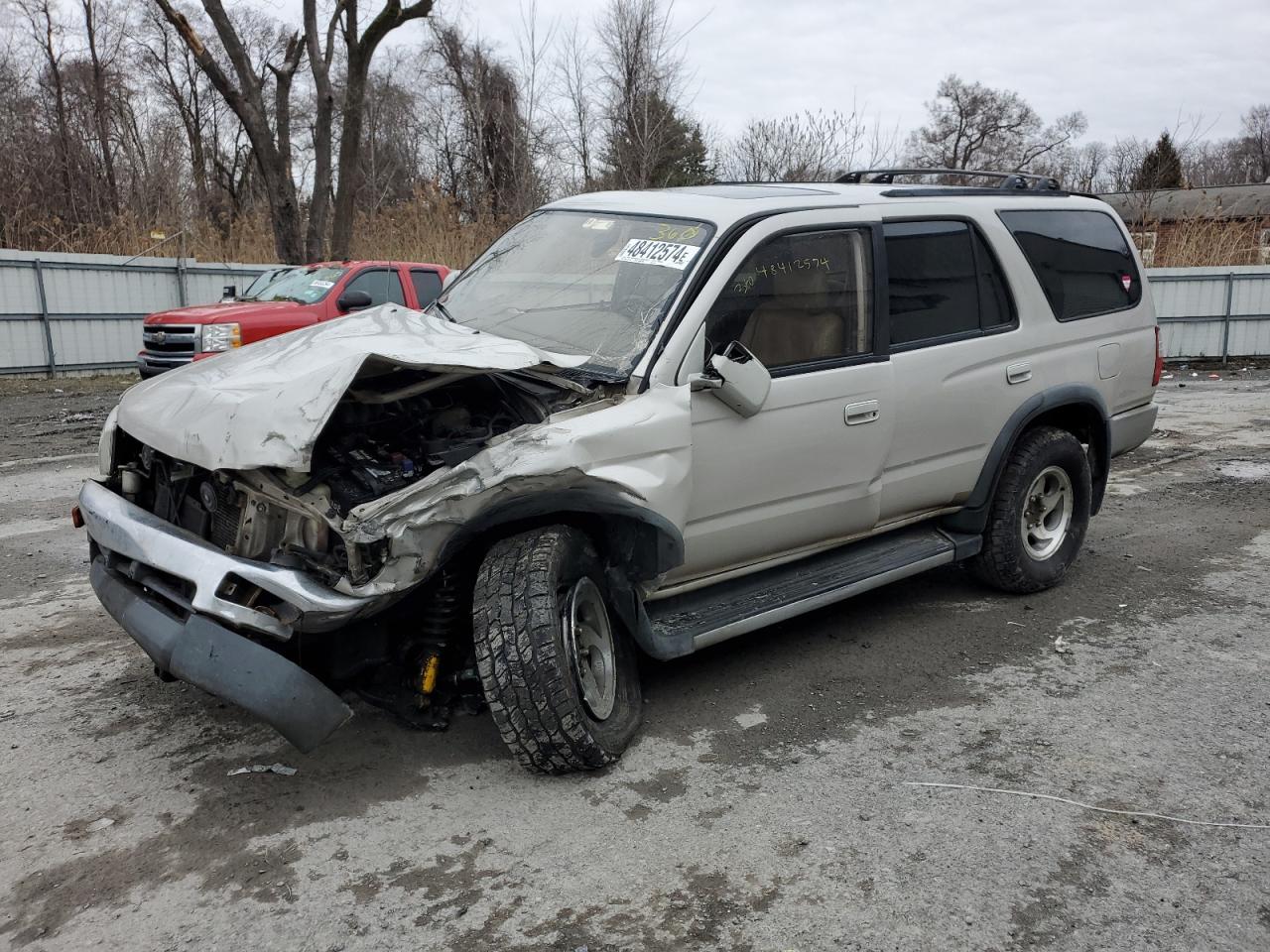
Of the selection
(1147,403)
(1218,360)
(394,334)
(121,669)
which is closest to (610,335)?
(394,334)

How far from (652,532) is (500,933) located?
1.45 m

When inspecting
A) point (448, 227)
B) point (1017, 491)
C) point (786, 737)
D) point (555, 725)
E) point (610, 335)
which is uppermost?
point (448, 227)

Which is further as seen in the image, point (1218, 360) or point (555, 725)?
point (1218, 360)

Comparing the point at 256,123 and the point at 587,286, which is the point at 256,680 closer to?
the point at 587,286

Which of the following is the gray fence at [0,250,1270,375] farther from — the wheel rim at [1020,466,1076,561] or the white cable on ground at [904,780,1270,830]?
the white cable on ground at [904,780,1270,830]

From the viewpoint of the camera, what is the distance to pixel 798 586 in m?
4.36

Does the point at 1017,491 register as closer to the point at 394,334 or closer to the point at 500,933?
the point at 394,334

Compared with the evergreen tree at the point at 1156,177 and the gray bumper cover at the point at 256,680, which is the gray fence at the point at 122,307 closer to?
the evergreen tree at the point at 1156,177

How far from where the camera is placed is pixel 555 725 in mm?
3330

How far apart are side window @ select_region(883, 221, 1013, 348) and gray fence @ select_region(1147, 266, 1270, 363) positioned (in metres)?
14.8

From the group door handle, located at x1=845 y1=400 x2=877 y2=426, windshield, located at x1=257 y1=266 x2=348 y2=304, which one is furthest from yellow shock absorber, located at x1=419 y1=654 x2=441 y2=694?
windshield, located at x1=257 y1=266 x2=348 y2=304

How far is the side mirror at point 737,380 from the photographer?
3859mm

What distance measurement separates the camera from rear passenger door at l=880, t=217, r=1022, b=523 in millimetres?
4656

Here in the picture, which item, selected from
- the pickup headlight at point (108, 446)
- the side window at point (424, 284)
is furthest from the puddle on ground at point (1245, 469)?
the side window at point (424, 284)
